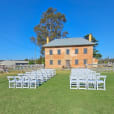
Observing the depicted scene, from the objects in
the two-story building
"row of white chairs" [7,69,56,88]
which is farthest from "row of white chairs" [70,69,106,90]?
the two-story building

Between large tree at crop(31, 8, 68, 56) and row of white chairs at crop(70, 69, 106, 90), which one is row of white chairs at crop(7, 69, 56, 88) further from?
large tree at crop(31, 8, 68, 56)

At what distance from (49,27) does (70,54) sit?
1689 cm

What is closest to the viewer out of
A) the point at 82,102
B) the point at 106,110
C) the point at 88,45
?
the point at 106,110

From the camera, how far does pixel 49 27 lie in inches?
1335

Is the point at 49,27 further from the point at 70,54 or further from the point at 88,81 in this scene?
the point at 88,81

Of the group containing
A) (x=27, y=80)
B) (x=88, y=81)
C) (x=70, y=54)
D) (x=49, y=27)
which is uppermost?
(x=49, y=27)

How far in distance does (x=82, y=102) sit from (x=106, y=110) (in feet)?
3.15

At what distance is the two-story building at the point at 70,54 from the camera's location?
21953 mm

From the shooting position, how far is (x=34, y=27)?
33438mm

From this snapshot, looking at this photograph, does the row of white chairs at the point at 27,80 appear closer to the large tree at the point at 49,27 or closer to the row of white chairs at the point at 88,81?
the row of white chairs at the point at 88,81

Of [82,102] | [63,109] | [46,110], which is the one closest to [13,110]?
[46,110]

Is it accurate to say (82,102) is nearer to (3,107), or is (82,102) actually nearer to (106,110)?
(106,110)

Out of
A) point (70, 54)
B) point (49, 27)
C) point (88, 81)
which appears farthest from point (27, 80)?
point (49, 27)

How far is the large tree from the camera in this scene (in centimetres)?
3278
